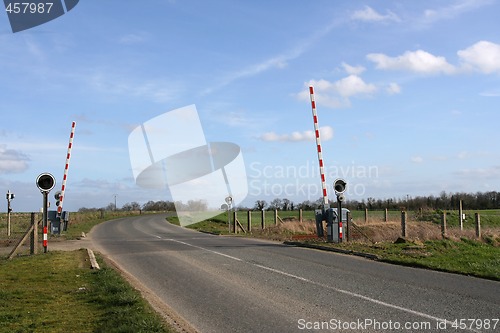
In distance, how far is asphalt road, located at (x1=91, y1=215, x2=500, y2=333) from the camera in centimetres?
732

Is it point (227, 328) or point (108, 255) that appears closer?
point (227, 328)

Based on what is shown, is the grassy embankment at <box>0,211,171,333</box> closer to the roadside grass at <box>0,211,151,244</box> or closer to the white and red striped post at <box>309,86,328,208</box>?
the roadside grass at <box>0,211,151,244</box>

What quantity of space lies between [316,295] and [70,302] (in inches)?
173

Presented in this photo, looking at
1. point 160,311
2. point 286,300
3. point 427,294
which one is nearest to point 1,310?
point 160,311

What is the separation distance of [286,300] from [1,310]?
4721mm

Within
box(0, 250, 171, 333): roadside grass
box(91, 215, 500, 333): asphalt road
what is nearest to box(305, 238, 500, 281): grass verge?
box(91, 215, 500, 333): asphalt road

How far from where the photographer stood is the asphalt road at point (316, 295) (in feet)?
24.0

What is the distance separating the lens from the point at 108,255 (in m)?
17.9

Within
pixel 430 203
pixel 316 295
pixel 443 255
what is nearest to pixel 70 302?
pixel 316 295

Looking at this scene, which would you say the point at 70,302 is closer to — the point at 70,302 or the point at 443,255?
the point at 70,302

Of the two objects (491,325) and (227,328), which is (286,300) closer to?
(227,328)

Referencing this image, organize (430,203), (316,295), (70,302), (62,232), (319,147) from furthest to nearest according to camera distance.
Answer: (430,203)
(62,232)
(319,147)
(316,295)
(70,302)

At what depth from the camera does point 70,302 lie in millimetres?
8969

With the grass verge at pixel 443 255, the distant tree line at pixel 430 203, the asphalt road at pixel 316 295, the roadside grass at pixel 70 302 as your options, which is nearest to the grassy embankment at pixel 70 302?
the roadside grass at pixel 70 302
